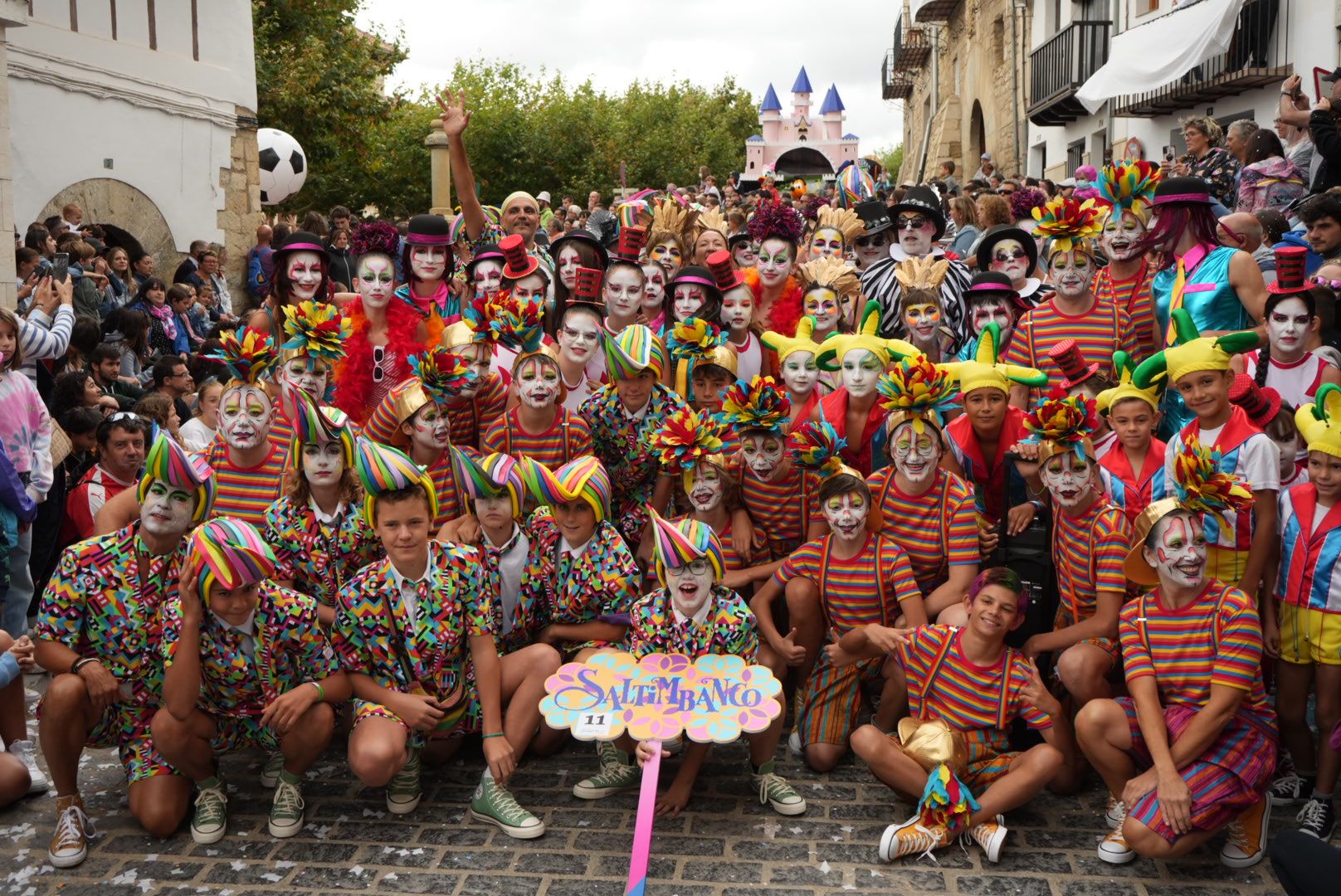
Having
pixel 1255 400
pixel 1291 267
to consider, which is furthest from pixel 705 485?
pixel 1291 267

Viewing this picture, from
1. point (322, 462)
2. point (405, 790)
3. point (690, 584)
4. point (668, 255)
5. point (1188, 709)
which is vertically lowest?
point (405, 790)

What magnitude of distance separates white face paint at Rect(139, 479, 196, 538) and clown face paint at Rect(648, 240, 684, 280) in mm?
3658

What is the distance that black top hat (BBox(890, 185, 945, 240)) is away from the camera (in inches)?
292

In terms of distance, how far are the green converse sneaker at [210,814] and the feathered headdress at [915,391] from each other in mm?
3024

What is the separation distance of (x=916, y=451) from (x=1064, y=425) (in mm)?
644

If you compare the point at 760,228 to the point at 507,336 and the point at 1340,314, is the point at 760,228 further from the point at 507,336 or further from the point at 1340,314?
the point at 1340,314

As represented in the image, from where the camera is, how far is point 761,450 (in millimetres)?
Result: 5555

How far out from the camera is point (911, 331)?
6488 mm

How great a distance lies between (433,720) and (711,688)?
3.48ft

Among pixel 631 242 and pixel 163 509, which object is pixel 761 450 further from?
pixel 163 509

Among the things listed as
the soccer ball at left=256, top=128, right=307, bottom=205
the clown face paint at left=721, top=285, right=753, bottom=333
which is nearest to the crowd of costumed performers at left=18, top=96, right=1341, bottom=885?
the clown face paint at left=721, top=285, right=753, bottom=333

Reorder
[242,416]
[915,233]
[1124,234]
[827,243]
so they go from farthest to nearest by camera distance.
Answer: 1. [827,243]
2. [915,233]
3. [1124,234]
4. [242,416]

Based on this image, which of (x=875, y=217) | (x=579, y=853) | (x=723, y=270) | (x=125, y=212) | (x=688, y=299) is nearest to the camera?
(x=579, y=853)

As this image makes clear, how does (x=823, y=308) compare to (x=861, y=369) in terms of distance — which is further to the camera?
(x=823, y=308)
